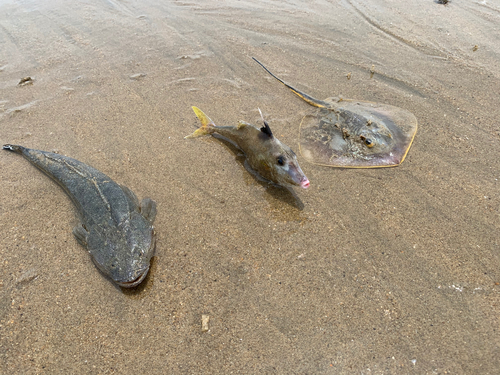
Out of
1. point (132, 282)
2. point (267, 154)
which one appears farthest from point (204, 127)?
point (132, 282)

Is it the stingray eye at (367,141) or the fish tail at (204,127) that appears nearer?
the stingray eye at (367,141)

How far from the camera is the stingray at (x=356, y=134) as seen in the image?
461 centimetres

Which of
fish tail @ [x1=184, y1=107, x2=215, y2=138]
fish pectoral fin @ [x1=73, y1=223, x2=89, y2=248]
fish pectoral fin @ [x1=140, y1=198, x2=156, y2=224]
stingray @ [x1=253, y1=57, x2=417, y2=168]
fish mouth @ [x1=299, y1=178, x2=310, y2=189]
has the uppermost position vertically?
stingray @ [x1=253, y1=57, x2=417, y2=168]

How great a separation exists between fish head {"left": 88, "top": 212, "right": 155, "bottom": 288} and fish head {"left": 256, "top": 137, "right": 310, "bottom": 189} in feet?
5.91

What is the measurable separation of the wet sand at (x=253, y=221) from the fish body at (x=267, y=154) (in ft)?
0.87

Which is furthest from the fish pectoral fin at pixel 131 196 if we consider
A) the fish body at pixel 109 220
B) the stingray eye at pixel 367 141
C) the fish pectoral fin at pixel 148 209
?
the stingray eye at pixel 367 141

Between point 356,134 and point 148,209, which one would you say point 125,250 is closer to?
point 148,209

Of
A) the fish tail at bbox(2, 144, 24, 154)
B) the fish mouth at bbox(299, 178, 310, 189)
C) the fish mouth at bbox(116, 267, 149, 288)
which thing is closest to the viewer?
the fish mouth at bbox(116, 267, 149, 288)

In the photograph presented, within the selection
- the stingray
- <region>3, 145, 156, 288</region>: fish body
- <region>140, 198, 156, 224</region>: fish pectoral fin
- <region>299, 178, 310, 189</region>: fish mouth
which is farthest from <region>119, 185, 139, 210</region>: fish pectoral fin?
the stingray

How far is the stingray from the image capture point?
4613 millimetres

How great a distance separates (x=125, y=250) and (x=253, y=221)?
5.41 feet

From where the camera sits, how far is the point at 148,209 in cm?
391

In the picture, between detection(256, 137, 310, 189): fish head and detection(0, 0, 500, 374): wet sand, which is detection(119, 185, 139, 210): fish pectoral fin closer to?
detection(0, 0, 500, 374): wet sand

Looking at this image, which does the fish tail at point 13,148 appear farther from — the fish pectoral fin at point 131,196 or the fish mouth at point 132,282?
Result: the fish mouth at point 132,282
